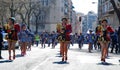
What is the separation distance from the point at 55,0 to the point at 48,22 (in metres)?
6.72

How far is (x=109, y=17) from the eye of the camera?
269 feet

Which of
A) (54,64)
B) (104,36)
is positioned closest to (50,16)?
(104,36)

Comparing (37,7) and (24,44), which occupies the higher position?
(37,7)

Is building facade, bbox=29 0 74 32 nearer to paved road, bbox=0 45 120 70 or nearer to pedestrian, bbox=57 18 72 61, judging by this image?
paved road, bbox=0 45 120 70

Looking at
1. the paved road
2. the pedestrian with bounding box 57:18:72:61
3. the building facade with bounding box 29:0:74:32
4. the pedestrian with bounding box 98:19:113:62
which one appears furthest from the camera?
the building facade with bounding box 29:0:74:32

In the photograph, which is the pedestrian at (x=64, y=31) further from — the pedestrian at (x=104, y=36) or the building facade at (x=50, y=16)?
the building facade at (x=50, y=16)

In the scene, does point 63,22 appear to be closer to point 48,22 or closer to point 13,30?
point 13,30

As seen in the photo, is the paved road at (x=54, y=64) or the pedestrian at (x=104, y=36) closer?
the paved road at (x=54, y=64)

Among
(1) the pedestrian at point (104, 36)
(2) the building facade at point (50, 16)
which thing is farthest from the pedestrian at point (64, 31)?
(2) the building facade at point (50, 16)

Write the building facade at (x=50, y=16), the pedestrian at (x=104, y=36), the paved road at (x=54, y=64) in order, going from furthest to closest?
the building facade at (x=50, y=16)
the pedestrian at (x=104, y=36)
the paved road at (x=54, y=64)

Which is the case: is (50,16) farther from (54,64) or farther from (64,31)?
(54,64)

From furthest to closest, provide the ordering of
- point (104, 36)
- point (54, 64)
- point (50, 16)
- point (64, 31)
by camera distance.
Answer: point (50, 16), point (104, 36), point (64, 31), point (54, 64)

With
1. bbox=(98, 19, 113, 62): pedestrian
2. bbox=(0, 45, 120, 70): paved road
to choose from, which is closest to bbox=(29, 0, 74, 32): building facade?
bbox=(0, 45, 120, 70): paved road

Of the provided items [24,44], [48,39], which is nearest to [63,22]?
[24,44]
